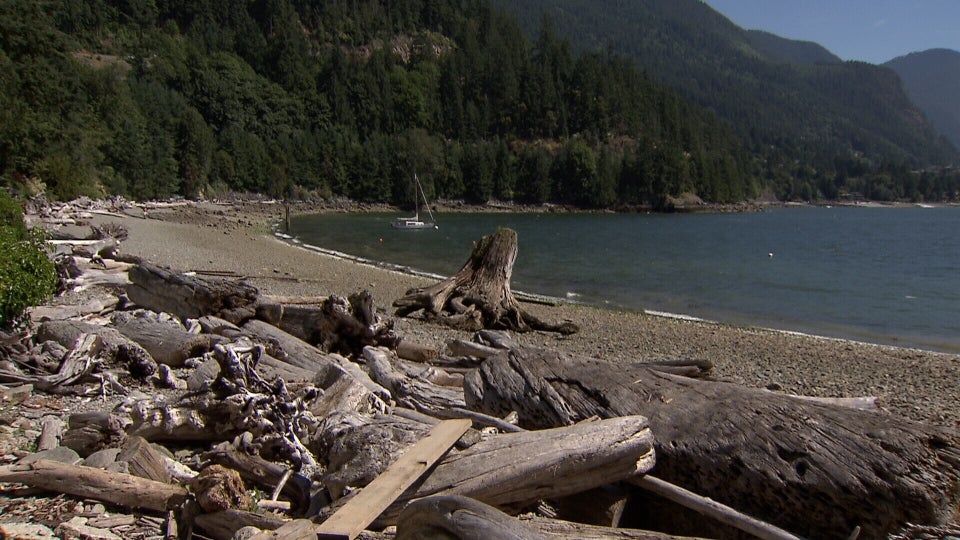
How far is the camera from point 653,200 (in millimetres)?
144000

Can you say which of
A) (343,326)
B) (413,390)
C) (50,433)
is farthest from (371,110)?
(50,433)

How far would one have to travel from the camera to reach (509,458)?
3523mm

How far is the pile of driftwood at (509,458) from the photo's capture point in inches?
129

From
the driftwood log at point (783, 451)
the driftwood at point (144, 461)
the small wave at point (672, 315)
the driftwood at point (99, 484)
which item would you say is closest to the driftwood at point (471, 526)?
the driftwood log at point (783, 451)

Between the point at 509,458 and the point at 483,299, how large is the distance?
11568 millimetres

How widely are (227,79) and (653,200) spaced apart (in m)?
102

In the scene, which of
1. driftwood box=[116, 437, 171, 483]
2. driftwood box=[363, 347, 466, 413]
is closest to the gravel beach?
driftwood box=[363, 347, 466, 413]

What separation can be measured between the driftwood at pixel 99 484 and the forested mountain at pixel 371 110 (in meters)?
68.6

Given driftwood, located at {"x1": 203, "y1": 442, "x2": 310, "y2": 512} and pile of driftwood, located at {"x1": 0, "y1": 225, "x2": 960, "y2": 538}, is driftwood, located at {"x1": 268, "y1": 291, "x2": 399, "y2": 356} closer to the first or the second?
pile of driftwood, located at {"x1": 0, "y1": 225, "x2": 960, "y2": 538}

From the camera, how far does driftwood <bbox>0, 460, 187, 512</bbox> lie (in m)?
4.02

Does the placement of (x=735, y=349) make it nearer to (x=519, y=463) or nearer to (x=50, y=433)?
(x=519, y=463)

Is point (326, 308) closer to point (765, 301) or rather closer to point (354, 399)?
point (354, 399)

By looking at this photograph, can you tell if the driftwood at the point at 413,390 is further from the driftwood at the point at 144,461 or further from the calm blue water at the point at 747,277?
the calm blue water at the point at 747,277

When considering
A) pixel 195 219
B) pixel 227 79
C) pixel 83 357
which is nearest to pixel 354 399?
pixel 83 357
